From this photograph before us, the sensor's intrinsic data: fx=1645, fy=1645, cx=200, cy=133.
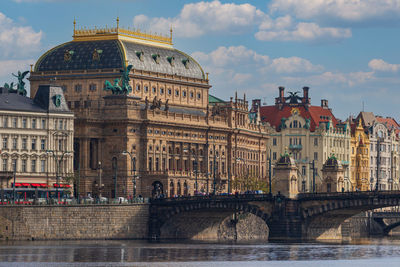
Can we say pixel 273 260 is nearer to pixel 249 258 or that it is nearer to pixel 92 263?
pixel 249 258

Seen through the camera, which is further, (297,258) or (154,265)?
(297,258)

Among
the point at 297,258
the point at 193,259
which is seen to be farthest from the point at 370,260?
the point at 193,259

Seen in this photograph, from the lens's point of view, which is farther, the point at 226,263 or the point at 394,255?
the point at 394,255

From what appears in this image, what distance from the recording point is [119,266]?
580ft

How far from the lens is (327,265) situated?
180500mm

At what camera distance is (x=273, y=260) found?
616ft

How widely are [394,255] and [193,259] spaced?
26595mm

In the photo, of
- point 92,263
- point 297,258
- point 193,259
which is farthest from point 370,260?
point 92,263

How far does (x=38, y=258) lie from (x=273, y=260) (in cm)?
2671

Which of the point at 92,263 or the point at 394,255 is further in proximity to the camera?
the point at 394,255

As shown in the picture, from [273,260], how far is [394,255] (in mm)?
19209

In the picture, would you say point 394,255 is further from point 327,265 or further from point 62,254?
point 62,254

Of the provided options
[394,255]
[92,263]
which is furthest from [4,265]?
[394,255]

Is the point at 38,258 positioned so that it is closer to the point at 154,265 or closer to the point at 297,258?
the point at 154,265
